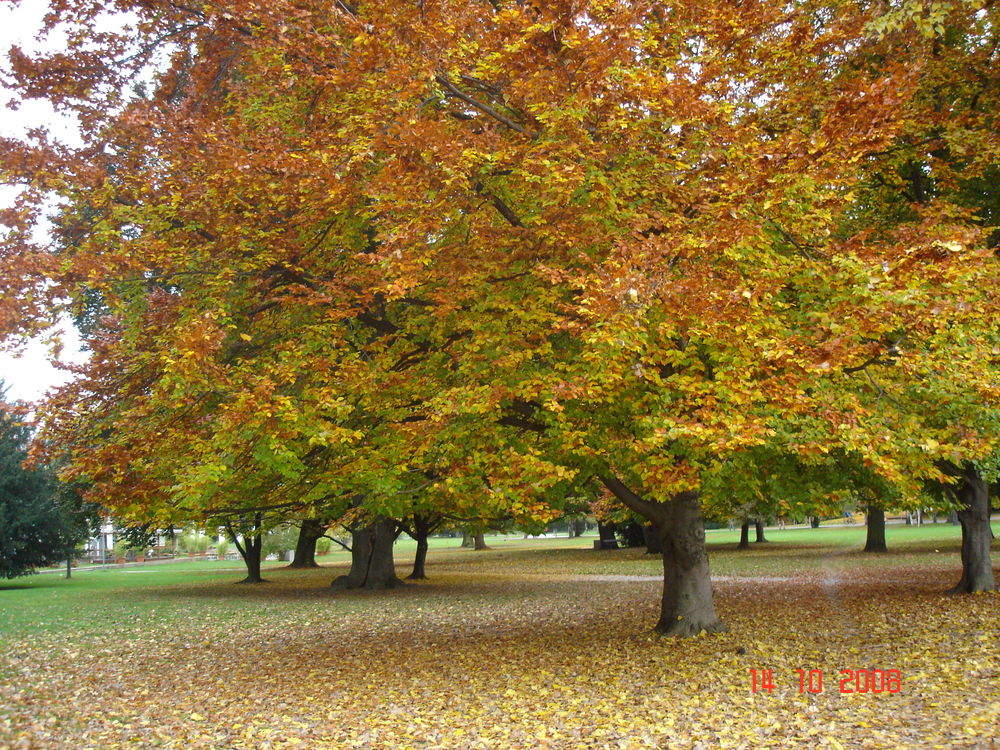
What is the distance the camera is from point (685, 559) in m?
12.0

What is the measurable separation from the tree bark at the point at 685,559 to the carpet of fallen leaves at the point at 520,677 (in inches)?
13.6

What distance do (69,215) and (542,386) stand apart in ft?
27.0

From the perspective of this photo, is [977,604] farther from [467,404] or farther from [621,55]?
[621,55]

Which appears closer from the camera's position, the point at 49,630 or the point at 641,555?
the point at 49,630

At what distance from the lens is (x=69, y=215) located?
1210cm

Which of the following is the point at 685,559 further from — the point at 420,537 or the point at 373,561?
the point at 420,537

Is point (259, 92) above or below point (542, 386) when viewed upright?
above

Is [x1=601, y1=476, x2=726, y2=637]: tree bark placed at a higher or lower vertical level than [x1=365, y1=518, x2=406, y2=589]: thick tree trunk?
higher

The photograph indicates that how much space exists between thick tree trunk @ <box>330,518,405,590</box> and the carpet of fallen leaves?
717 centimetres

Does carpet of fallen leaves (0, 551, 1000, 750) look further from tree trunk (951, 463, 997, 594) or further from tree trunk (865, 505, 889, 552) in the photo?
tree trunk (865, 505, 889, 552)

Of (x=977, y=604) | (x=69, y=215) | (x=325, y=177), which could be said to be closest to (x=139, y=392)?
(x=69, y=215)

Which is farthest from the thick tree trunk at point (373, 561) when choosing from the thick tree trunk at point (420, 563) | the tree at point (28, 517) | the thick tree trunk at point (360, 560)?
the tree at point (28, 517)

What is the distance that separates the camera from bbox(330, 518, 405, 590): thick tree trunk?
87.5ft
